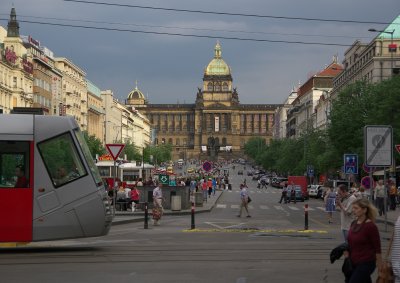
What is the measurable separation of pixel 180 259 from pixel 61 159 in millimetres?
4062

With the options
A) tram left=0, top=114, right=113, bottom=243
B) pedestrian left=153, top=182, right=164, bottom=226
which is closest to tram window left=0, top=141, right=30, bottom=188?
tram left=0, top=114, right=113, bottom=243

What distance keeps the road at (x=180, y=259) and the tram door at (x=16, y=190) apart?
23.5 inches

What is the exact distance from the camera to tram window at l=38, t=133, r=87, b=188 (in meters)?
19.8

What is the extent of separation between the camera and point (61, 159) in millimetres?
20031

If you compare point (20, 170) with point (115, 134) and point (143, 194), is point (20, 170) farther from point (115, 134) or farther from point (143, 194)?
point (115, 134)

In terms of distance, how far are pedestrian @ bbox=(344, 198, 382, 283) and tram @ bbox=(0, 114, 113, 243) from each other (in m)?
10.7

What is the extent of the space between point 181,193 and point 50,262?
95.8 ft

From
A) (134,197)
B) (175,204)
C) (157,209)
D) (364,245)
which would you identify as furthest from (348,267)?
(175,204)

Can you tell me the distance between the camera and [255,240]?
2388 centimetres

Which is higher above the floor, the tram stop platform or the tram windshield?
the tram windshield

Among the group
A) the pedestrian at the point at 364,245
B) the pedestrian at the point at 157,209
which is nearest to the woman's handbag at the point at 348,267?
the pedestrian at the point at 364,245

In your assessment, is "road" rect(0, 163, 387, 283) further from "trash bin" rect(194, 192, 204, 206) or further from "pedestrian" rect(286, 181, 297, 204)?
"pedestrian" rect(286, 181, 297, 204)

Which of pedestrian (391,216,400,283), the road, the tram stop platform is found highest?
pedestrian (391,216,400,283)

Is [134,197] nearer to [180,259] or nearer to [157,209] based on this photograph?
[157,209]
